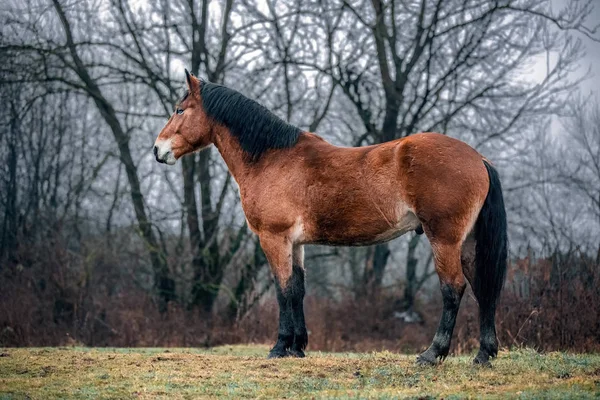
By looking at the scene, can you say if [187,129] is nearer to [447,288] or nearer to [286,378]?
[286,378]

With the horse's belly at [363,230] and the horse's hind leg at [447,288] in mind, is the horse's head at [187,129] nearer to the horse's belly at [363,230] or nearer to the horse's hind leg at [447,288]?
the horse's belly at [363,230]

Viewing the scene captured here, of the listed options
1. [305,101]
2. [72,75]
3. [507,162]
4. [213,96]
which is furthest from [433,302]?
[213,96]

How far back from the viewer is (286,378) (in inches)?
245

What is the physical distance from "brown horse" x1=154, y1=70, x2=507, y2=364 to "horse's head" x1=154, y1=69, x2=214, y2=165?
0.01 m

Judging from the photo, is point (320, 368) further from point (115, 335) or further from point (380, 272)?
point (380, 272)

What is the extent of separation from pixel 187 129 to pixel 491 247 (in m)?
4.15

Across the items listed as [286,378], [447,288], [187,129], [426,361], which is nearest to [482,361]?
[426,361]

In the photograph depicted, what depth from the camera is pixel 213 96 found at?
8547 millimetres

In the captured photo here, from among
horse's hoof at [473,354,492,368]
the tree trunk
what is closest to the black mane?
horse's hoof at [473,354,492,368]

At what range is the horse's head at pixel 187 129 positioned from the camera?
8641mm

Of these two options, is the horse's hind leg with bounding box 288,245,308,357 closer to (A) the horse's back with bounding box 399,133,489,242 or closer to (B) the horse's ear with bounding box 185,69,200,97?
(A) the horse's back with bounding box 399,133,489,242

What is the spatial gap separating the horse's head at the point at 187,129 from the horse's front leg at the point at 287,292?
67.2 inches

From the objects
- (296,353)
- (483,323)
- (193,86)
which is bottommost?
(296,353)

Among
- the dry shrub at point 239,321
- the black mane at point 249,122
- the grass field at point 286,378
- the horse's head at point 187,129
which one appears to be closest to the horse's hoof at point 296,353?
the grass field at point 286,378
